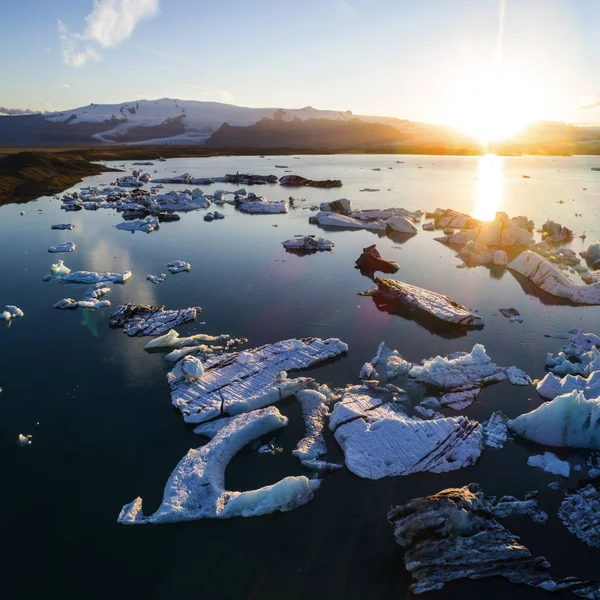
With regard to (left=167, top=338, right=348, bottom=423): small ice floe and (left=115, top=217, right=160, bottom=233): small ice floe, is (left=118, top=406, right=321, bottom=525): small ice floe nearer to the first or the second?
(left=167, top=338, right=348, bottom=423): small ice floe

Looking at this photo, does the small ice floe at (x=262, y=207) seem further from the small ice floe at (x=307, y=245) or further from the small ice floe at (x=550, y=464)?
the small ice floe at (x=550, y=464)

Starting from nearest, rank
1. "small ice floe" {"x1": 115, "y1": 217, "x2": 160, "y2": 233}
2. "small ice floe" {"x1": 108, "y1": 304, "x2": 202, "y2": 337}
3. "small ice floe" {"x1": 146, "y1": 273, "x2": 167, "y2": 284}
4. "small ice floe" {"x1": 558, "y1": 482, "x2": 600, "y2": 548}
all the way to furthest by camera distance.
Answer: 1. "small ice floe" {"x1": 558, "y1": 482, "x2": 600, "y2": 548}
2. "small ice floe" {"x1": 108, "y1": 304, "x2": 202, "y2": 337}
3. "small ice floe" {"x1": 146, "y1": 273, "x2": 167, "y2": 284}
4. "small ice floe" {"x1": 115, "y1": 217, "x2": 160, "y2": 233}

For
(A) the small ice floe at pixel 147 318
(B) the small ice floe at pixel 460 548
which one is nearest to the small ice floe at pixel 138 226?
(A) the small ice floe at pixel 147 318

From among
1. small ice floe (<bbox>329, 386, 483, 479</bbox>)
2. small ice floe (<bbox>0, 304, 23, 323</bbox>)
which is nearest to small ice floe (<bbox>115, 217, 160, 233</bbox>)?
small ice floe (<bbox>0, 304, 23, 323</bbox>)

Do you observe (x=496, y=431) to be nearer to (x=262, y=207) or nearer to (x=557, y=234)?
(x=557, y=234)

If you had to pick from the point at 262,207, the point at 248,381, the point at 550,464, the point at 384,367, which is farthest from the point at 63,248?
the point at 550,464

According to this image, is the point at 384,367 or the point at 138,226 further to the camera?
the point at 138,226

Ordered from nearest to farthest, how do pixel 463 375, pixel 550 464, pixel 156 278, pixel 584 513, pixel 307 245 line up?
1. pixel 584 513
2. pixel 550 464
3. pixel 463 375
4. pixel 156 278
5. pixel 307 245

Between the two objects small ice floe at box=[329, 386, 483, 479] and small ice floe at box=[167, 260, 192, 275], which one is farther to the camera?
small ice floe at box=[167, 260, 192, 275]
